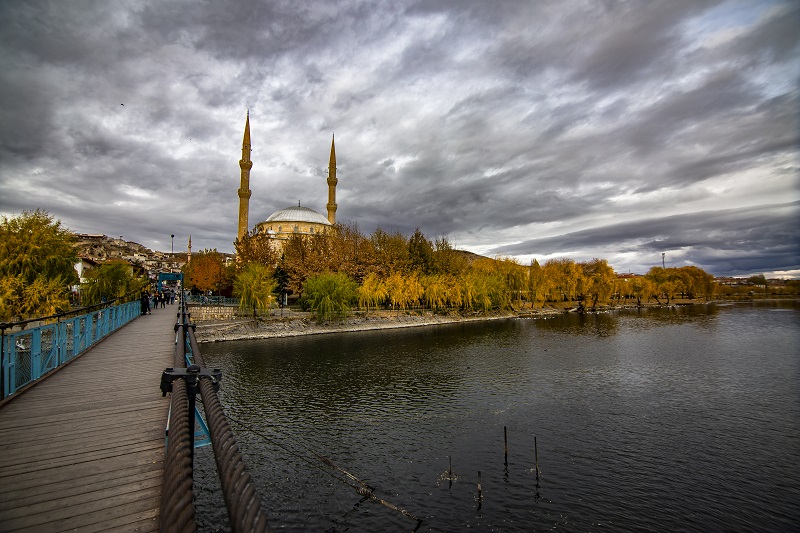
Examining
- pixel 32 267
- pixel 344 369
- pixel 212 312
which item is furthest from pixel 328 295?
pixel 32 267

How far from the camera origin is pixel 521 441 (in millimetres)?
13820

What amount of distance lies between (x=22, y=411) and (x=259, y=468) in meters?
6.91

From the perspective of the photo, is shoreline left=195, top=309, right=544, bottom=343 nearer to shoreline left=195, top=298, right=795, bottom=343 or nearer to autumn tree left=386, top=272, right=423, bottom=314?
shoreline left=195, top=298, right=795, bottom=343

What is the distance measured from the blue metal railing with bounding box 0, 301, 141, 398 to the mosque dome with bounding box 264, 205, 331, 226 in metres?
68.2

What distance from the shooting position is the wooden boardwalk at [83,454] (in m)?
3.85

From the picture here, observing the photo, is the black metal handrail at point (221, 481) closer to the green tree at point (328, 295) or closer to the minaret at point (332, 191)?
the green tree at point (328, 295)

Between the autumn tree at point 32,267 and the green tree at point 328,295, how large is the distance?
21.7 metres

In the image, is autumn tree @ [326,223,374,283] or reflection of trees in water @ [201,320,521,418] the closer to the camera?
reflection of trees in water @ [201,320,521,418]

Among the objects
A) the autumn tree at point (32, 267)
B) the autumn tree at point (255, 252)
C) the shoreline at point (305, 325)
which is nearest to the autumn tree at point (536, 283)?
the shoreline at point (305, 325)

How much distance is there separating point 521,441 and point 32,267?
92.9 feet

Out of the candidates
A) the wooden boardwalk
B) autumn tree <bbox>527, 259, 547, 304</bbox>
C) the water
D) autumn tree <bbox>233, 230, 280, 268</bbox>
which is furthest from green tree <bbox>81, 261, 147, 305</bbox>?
autumn tree <bbox>527, 259, 547, 304</bbox>

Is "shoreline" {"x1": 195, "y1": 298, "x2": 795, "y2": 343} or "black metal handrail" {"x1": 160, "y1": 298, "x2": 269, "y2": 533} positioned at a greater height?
"black metal handrail" {"x1": 160, "y1": 298, "x2": 269, "y2": 533}

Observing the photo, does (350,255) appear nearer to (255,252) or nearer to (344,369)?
(255,252)

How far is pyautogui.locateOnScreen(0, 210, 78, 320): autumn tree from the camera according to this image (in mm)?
21062
